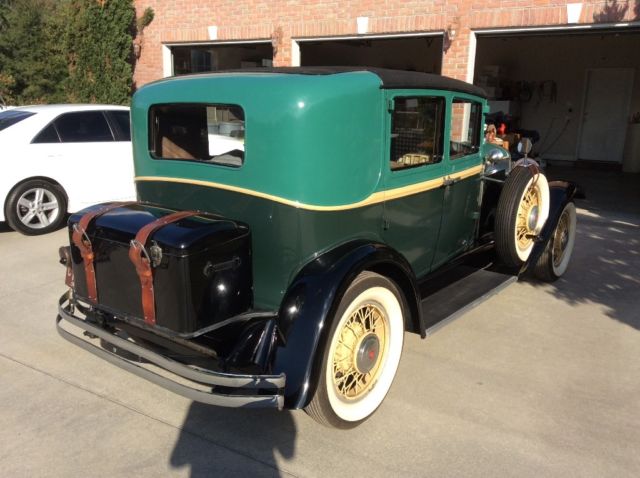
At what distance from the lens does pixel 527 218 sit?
433 centimetres

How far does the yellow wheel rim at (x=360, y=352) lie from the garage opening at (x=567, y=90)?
33.1 ft

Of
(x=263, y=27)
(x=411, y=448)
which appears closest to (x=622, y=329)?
(x=411, y=448)

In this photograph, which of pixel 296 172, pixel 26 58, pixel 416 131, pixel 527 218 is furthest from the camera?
pixel 26 58

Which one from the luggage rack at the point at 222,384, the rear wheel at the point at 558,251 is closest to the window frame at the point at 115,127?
the luggage rack at the point at 222,384

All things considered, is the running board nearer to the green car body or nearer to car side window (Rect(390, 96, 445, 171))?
the green car body

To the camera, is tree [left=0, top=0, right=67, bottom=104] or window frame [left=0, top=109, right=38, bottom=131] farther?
tree [left=0, top=0, right=67, bottom=104]

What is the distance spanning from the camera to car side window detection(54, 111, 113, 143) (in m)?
6.73

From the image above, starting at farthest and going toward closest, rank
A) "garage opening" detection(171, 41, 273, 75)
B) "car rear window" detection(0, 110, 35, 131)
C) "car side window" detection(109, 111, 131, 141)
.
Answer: "garage opening" detection(171, 41, 273, 75), "car side window" detection(109, 111, 131, 141), "car rear window" detection(0, 110, 35, 131)

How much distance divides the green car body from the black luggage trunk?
8.0 inches

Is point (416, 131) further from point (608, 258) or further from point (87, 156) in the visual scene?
point (87, 156)

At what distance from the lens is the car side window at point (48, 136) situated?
6566mm

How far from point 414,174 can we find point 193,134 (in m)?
1.46

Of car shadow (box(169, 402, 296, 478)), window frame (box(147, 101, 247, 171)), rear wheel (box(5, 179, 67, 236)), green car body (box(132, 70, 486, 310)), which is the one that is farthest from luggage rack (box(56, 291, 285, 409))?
rear wheel (box(5, 179, 67, 236))

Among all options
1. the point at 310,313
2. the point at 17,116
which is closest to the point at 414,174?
the point at 310,313
